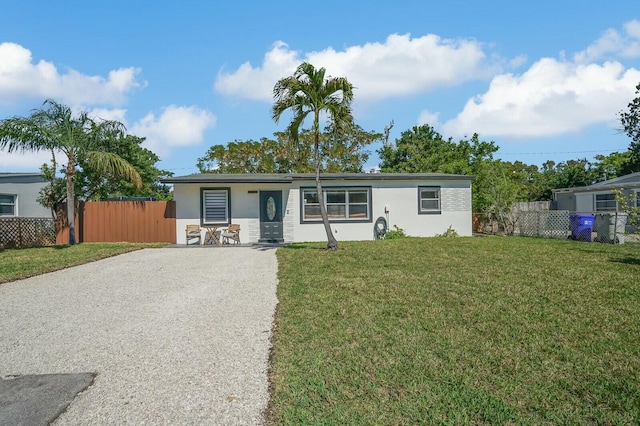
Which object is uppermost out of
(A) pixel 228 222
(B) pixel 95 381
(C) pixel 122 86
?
(C) pixel 122 86

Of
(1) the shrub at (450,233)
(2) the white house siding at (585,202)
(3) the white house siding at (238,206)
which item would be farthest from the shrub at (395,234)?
(2) the white house siding at (585,202)

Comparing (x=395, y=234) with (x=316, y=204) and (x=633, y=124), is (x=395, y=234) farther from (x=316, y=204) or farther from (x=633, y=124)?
(x=633, y=124)

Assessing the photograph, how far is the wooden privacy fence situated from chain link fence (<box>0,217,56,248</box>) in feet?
1.73

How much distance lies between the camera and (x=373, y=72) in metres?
15.3

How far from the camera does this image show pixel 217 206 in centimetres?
1448

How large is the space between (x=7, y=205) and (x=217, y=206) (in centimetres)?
1215

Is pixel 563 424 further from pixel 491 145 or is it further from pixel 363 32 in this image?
pixel 491 145

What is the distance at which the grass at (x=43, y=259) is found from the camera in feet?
27.6

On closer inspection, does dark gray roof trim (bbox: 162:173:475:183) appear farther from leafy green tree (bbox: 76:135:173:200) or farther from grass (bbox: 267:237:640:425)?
grass (bbox: 267:237:640:425)

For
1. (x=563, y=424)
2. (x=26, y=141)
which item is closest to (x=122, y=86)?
(x=26, y=141)

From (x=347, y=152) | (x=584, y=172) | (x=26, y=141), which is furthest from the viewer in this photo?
(x=347, y=152)

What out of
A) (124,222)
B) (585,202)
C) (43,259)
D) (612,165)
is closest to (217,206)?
(124,222)

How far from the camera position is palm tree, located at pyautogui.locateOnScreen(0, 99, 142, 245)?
1320 centimetres

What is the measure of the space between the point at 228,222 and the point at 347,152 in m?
17.2
